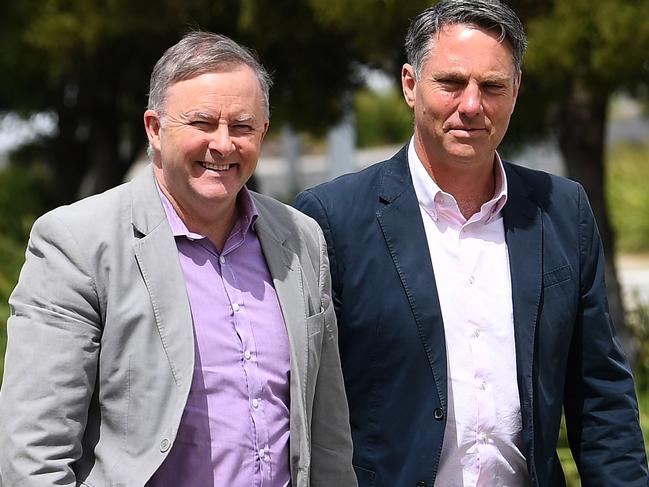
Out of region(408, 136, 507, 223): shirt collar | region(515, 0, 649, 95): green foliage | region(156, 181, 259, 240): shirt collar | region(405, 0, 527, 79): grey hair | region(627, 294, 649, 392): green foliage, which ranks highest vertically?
region(515, 0, 649, 95): green foliage

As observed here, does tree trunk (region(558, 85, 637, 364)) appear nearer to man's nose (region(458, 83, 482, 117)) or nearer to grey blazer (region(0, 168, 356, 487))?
man's nose (region(458, 83, 482, 117))

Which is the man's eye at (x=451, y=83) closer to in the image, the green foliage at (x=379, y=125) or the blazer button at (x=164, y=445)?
the blazer button at (x=164, y=445)

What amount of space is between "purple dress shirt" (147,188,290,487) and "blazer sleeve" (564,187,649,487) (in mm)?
981

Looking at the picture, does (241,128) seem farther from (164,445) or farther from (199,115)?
(164,445)

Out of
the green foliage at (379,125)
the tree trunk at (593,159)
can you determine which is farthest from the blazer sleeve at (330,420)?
the green foliage at (379,125)

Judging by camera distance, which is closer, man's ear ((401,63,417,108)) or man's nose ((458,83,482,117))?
man's nose ((458,83,482,117))

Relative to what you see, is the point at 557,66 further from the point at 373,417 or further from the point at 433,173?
the point at 373,417

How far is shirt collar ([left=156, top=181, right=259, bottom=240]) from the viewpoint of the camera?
2670 mm

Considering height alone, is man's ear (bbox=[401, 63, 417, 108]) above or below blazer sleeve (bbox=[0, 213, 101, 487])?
above

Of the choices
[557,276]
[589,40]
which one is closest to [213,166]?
[557,276]

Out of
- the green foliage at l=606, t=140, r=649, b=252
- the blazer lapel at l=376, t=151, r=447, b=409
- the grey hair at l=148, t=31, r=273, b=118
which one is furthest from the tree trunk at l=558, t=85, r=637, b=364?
the green foliage at l=606, t=140, r=649, b=252

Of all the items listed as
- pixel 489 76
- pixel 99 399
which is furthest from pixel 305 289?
pixel 489 76

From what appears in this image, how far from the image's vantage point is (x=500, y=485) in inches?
120

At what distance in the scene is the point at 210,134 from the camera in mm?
2586
